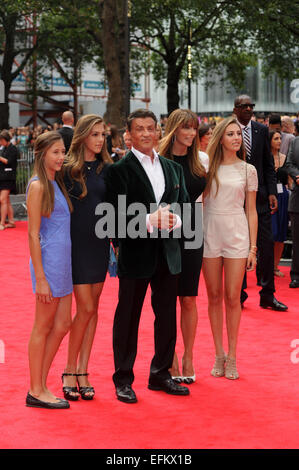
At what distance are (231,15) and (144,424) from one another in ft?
84.1

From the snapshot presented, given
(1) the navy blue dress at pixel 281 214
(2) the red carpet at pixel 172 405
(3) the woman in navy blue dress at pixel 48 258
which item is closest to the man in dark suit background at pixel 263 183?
(2) the red carpet at pixel 172 405

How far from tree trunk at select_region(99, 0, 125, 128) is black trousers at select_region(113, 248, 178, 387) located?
51.6ft

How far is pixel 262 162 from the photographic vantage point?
8531mm

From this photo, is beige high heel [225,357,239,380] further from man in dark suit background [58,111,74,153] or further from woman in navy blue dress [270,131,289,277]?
man in dark suit background [58,111,74,153]

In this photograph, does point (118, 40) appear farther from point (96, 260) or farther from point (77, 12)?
point (96, 260)

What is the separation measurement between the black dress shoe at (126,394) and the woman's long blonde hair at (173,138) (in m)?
1.65

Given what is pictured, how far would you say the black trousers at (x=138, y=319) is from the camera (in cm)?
557

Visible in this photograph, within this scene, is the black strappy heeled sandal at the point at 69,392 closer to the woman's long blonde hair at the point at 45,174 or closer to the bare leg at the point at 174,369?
Result: the bare leg at the point at 174,369

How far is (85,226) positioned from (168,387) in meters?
1.33

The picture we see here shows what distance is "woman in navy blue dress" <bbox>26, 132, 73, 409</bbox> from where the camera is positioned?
17.1ft

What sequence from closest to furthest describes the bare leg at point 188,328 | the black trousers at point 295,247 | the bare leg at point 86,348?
the bare leg at point 86,348 → the bare leg at point 188,328 → the black trousers at point 295,247

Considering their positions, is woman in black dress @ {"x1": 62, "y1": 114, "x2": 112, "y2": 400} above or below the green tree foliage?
below

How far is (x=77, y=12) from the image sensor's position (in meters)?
24.4

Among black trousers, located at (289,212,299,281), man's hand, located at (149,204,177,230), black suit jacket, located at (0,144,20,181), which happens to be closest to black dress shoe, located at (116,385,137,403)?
man's hand, located at (149,204,177,230)
